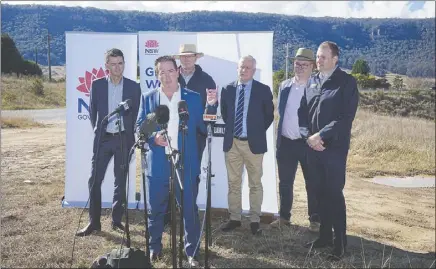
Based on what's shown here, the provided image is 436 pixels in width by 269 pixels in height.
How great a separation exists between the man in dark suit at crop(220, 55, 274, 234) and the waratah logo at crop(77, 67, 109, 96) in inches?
70.8

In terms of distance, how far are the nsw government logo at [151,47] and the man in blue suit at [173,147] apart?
2072 mm

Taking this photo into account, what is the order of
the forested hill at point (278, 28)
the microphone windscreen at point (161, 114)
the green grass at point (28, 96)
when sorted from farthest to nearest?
the forested hill at point (278, 28)
the green grass at point (28, 96)
the microphone windscreen at point (161, 114)

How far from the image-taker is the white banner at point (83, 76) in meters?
6.08

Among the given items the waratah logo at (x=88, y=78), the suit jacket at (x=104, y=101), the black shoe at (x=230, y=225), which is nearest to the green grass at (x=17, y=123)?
the waratah logo at (x=88, y=78)

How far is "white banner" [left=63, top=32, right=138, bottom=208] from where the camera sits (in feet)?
20.0

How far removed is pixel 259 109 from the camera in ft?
17.1

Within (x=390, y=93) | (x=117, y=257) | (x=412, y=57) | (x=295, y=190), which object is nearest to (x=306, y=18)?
(x=412, y=57)

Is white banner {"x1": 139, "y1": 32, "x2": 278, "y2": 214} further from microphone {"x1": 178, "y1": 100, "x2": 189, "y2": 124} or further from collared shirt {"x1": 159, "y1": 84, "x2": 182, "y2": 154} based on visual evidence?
microphone {"x1": 178, "y1": 100, "x2": 189, "y2": 124}

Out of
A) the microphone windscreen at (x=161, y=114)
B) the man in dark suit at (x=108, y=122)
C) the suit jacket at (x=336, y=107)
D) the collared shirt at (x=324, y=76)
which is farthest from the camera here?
the man in dark suit at (x=108, y=122)

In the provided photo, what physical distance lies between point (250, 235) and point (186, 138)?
6.05ft

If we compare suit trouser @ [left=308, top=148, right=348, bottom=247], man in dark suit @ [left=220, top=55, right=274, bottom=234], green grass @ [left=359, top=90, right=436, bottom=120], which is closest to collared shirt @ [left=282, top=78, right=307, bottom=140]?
man in dark suit @ [left=220, top=55, right=274, bottom=234]

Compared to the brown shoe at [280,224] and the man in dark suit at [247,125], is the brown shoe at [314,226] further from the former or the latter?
the man in dark suit at [247,125]

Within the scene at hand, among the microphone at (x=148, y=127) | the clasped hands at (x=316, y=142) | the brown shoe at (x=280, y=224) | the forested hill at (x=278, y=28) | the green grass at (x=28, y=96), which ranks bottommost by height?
the brown shoe at (x=280, y=224)

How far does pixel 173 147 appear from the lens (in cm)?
405
